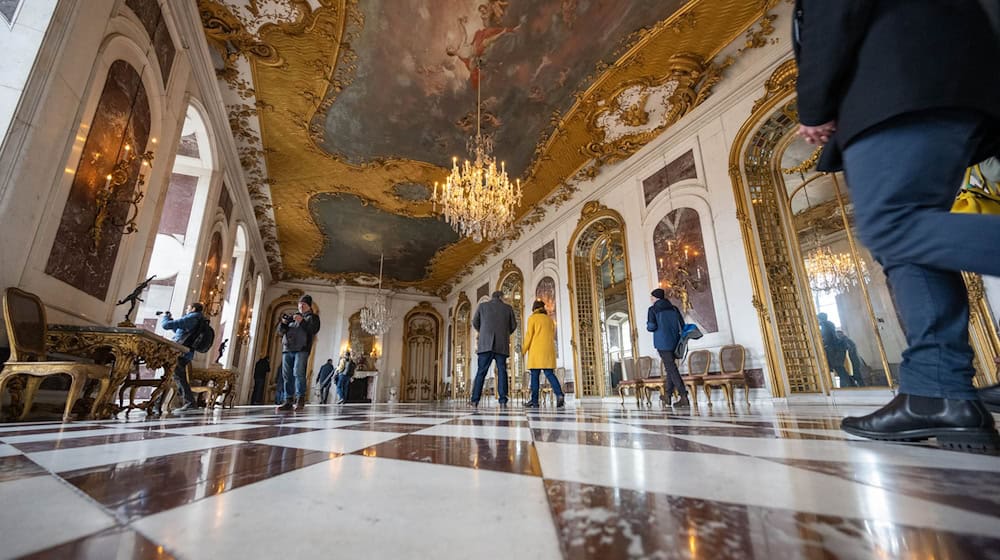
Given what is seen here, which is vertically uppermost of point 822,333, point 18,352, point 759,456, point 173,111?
point 173,111

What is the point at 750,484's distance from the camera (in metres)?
0.57

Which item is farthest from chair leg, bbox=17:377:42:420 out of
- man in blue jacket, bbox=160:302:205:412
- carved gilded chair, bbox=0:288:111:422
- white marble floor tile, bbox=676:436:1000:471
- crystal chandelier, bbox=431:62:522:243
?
crystal chandelier, bbox=431:62:522:243

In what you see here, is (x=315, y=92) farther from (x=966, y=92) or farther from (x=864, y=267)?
(x=864, y=267)

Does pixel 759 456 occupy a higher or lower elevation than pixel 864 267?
lower

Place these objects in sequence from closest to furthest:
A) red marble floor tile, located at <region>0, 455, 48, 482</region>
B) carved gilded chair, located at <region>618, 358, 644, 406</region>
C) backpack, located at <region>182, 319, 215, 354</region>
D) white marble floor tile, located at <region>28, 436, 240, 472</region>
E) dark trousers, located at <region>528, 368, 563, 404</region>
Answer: red marble floor tile, located at <region>0, 455, 48, 482</region>, white marble floor tile, located at <region>28, 436, 240, 472</region>, backpack, located at <region>182, 319, 215, 354</region>, dark trousers, located at <region>528, 368, 563, 404</region>, carved gilded chair, located at <region>618, 358, 644, 406</region>

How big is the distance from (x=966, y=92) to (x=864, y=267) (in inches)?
211

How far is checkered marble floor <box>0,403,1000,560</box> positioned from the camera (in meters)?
0.34

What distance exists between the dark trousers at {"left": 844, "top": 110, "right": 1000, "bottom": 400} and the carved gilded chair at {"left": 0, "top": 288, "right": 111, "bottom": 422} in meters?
3.82

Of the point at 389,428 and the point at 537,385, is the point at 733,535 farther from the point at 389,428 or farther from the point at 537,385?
the point at 537,385

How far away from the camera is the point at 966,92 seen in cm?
95

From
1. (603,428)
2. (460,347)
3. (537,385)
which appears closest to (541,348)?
(537,385)

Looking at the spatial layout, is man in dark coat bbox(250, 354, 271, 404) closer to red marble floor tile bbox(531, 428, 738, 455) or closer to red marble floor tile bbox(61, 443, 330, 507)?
red marble floor tile bbox(61, 443, 330, 507)

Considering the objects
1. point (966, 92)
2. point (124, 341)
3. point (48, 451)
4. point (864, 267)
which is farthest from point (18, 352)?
point (864, 267)

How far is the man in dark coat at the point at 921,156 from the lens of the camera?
3.12 feet
